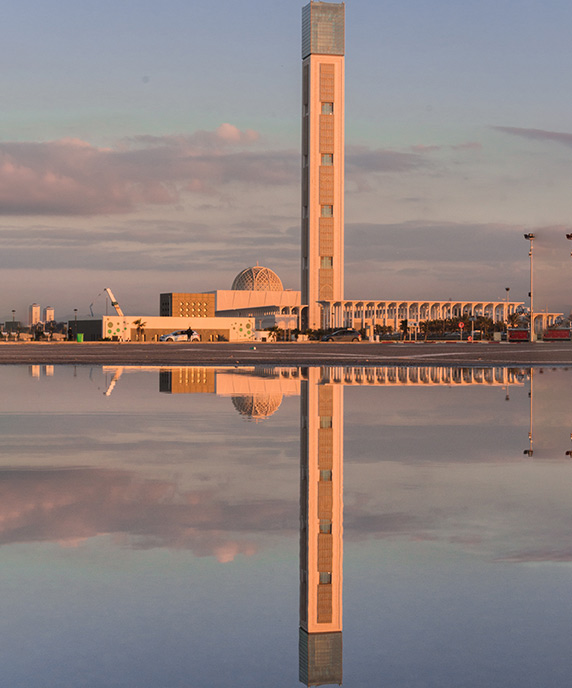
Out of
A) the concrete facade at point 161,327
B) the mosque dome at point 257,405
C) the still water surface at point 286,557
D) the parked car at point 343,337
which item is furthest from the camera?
the concrete facade at point 161,327

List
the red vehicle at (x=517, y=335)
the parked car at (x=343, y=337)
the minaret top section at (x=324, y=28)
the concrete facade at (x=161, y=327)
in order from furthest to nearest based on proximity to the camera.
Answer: the concrete facade at (x=161, y=327) < the minaret top section at (x=324, y=28) < the parked car at (x=343, y=337) < the red vehicle at (x=517, y=335)

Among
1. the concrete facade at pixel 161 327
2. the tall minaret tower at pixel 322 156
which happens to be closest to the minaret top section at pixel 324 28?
the tall minaret tower at pixel 322 156

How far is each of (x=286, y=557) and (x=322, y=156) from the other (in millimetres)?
146249

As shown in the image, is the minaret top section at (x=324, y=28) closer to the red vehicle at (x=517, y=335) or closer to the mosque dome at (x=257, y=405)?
the red vehicle at (x=517, y=335)

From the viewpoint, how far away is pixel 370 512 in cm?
725

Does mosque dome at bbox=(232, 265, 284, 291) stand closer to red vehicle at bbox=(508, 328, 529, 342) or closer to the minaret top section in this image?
the minaret top section

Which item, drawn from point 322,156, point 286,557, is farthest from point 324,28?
point 286,557

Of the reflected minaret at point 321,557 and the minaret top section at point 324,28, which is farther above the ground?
the minaret top section at point 324,28

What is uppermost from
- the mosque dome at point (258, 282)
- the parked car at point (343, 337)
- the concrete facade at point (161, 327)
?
the mosque dome at point (258, 282)

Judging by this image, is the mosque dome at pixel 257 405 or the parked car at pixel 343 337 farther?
the parked car at pixel 343 337

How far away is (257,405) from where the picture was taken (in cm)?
1731

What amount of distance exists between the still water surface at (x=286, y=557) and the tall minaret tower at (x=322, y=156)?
138 metres

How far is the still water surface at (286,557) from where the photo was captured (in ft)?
13.4

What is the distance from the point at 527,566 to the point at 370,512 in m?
1.85
